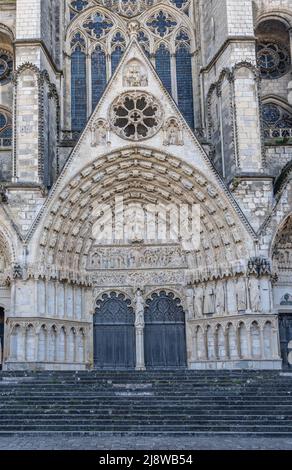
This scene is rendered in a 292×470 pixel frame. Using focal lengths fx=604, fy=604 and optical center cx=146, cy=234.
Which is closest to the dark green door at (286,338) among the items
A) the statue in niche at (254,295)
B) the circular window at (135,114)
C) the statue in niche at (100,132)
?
the statue in niche at (254,295)

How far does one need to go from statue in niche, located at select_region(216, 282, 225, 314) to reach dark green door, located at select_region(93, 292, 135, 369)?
2788 mm

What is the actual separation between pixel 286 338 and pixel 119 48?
1157 cm

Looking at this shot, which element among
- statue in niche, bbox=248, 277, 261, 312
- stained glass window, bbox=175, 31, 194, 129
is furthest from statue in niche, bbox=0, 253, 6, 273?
stained glass window, bbox=175, 31, 194, 129

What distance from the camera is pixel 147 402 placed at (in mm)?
12555

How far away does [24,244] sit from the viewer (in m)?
17.0

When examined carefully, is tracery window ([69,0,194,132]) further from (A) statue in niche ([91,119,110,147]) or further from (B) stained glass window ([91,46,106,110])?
(A) statue in niche ([91,119,110,147])

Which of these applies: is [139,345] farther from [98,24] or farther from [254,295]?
[98,24]

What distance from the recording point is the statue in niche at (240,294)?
16.9 m

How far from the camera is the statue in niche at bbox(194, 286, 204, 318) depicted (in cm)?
1816

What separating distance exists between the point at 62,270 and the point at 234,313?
16.8ft

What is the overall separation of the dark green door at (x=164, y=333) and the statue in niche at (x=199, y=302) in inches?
23.4

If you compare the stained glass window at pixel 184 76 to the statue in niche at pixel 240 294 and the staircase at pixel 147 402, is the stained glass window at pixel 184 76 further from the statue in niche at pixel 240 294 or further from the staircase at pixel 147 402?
the staircase at pixel 147 402

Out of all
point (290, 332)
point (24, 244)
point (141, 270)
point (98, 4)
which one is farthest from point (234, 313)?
point (98, 4)

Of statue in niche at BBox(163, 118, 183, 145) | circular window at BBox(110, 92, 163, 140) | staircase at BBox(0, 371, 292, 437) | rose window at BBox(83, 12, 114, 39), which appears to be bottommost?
staircase at BBox(0, 371, 292, 437)
